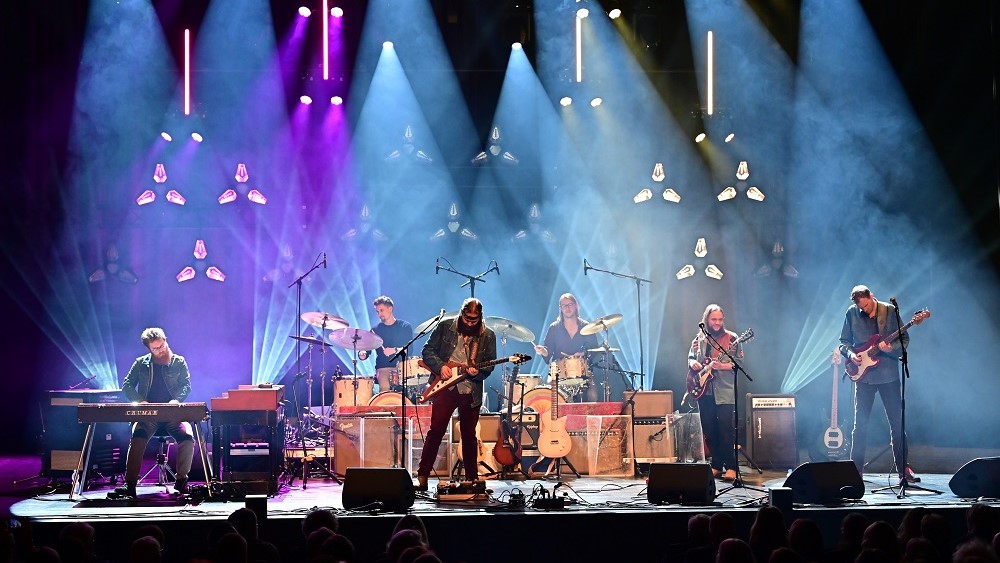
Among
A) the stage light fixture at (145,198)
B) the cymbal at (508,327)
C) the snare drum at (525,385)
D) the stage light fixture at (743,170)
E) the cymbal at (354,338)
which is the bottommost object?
the snare drum at (525,385)

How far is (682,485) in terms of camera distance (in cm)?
788

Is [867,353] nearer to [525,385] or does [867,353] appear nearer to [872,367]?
[872,367]

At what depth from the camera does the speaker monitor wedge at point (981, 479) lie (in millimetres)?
8141

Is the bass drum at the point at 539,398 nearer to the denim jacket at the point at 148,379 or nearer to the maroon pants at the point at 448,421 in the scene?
the maroon pants at the point at 448,421

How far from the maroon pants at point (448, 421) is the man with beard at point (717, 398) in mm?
2659

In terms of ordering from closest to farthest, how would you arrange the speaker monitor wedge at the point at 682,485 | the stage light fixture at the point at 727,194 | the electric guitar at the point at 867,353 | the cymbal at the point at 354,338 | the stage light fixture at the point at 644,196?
the speaker monitor wedge at the point at 682,485 → the electric guitar at the point at 867,353 → the cymbal at the point at 354,338 → the stage light fixture at the point at 727,194 → the stage light fixture at the point at 644,196

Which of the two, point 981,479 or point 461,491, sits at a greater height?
point 981,479

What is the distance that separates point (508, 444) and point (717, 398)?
7.53 feet

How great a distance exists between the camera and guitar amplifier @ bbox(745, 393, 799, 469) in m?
11.4

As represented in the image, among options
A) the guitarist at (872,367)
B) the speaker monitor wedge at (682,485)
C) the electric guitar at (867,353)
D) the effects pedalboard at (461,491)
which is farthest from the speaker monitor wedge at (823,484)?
the effects pedalboard at (461,491)

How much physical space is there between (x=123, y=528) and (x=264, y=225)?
780 centimetres

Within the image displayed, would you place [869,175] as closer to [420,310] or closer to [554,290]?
[554,290]

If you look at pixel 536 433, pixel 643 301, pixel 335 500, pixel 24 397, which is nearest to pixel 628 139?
pixel 643 301

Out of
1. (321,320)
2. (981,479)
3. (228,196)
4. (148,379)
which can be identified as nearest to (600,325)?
(321,320)
